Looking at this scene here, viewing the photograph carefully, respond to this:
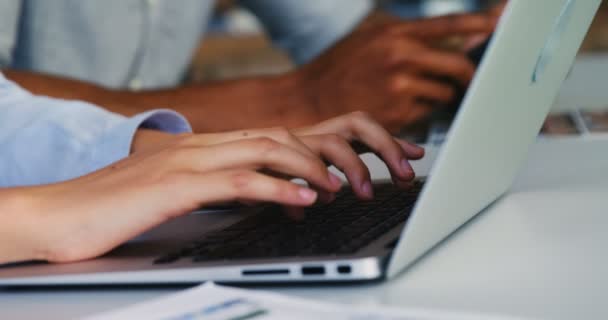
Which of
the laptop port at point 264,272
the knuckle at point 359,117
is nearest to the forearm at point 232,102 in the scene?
the knuckle at point 359,117

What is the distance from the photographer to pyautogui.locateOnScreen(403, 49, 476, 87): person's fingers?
109cm

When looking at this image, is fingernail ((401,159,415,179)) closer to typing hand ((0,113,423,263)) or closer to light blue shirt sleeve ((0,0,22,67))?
typing hand ((0,113,423,263))

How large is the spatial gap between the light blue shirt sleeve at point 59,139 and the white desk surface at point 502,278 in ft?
0.91

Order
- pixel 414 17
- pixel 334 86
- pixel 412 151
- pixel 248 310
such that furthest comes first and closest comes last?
pixel 414 17
pixel 334 86
pixel 412 151
pixel 248 310

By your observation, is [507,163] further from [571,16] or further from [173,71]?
[173,71]

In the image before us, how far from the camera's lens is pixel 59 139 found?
0.80 m

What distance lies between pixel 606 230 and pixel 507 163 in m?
0.10

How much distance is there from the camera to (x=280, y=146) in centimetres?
57

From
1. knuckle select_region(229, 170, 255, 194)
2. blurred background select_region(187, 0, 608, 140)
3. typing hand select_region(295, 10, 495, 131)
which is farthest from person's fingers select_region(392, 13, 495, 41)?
knuckle select_region(229, 170, 255, 194)

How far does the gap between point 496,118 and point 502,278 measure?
0.09 metres

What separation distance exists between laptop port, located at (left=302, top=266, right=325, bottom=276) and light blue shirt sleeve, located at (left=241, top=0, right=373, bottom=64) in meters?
1.29

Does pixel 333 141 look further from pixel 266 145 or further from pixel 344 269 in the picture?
pixel 344 269

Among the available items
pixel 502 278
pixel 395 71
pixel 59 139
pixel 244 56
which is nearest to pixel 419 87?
pixel 395 71

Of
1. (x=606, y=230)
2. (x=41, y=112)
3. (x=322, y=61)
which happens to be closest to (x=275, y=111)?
(x=322, y=61)
